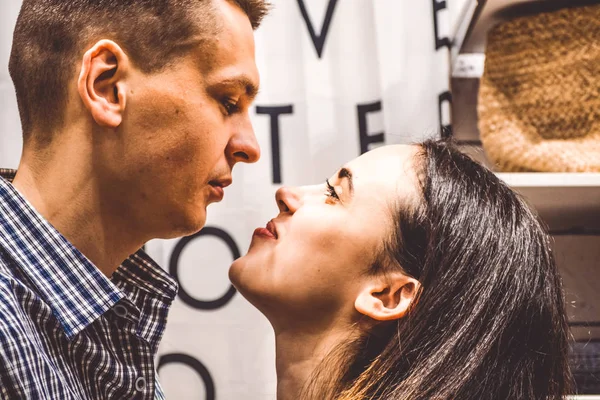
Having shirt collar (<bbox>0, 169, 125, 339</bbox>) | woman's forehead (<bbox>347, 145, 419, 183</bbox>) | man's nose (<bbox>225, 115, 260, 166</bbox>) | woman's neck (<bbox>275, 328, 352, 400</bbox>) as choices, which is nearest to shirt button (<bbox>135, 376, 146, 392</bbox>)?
shirt collar (<bbox>0, 169, 125, 339</bbox>)

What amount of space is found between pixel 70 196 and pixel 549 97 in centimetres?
93

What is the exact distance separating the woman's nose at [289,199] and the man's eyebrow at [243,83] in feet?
0.64

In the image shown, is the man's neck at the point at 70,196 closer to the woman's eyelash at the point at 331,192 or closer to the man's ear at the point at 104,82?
the man's ear at the point at 104,82

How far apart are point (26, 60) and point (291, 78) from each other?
2.22 ft

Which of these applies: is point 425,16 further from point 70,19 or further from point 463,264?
point 70,19

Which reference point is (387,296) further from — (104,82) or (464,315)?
(104,82)

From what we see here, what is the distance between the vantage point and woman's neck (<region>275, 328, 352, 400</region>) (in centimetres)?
107

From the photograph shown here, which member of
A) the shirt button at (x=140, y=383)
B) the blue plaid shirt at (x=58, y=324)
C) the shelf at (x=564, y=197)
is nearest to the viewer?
the blue plaid shirt at (x=58, y=324)

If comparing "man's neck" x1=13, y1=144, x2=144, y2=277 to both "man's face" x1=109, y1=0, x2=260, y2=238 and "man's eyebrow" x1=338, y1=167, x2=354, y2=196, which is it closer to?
"man's face" x1=109, y1=0, x2=260, y2=238

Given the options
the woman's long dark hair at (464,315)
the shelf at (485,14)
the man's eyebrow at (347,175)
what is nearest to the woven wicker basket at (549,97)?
the shelf at (485,14)

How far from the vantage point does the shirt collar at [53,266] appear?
0.85 meters

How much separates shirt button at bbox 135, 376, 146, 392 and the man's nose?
35 centimetres

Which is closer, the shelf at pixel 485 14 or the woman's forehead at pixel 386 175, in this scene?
the woman's forehead at pixel 386 175

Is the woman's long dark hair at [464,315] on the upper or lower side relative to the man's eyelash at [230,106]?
lower
